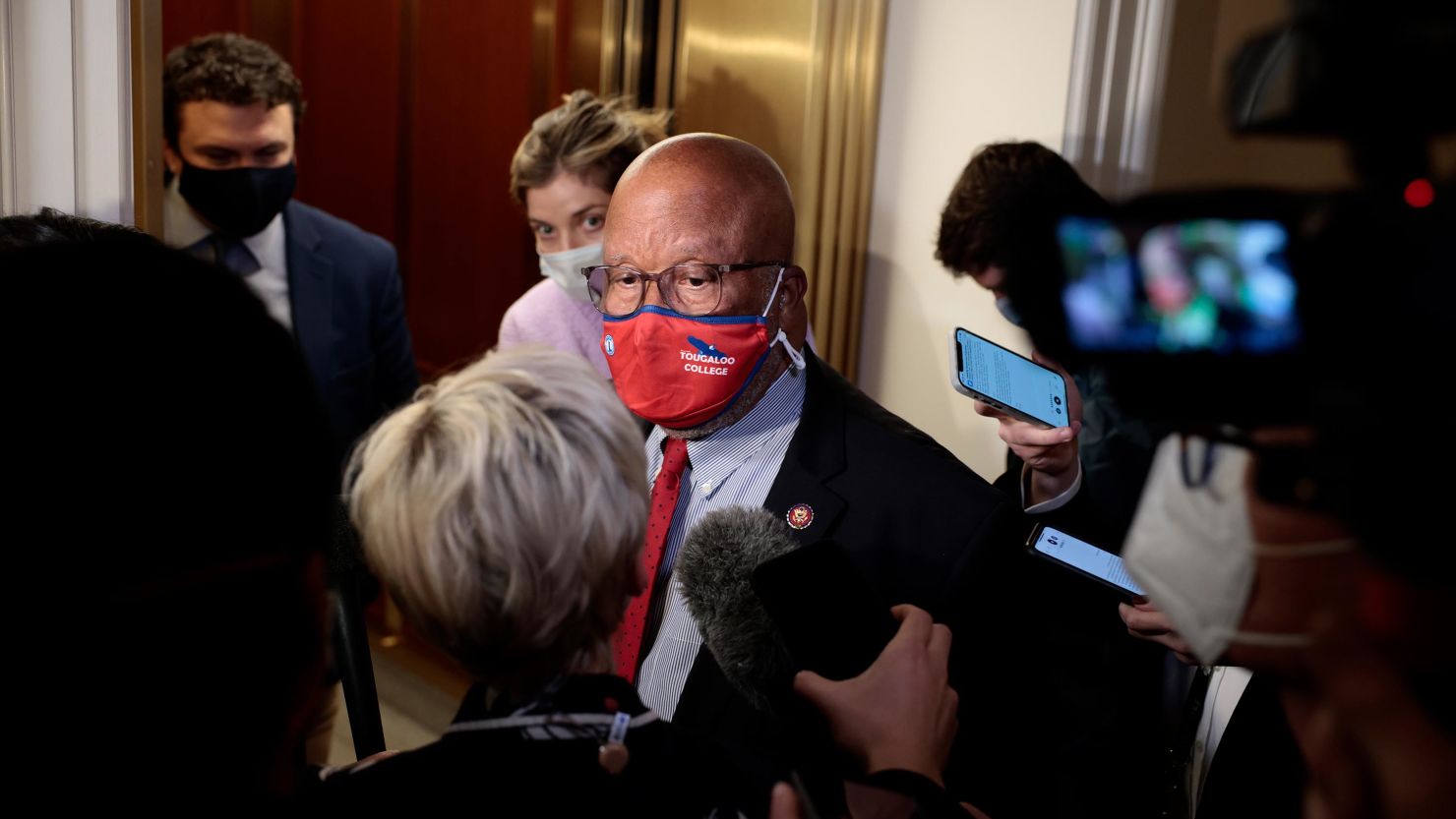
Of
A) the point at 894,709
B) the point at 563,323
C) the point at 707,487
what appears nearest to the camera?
the point at 894,709

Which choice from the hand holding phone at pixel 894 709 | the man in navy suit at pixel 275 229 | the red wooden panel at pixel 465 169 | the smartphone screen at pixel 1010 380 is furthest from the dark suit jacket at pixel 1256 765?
the red wooden panel at pixel 465 169

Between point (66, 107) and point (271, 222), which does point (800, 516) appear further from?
point (271, 222)

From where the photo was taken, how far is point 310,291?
10.7 feet

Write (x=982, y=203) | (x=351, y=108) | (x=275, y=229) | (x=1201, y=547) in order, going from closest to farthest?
(x=1201, y=547) < (x=982, y=203) < (x=275, y=229) < (x=351, y=108)

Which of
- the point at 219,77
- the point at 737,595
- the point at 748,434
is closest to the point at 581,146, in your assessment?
the point at 219,77

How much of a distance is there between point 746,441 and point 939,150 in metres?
1.34

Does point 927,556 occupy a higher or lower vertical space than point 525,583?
lower

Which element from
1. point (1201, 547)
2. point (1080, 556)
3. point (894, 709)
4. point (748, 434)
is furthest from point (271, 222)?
point (1201, 547)

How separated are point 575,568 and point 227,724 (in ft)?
1.18

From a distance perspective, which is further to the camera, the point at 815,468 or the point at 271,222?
the point at 271,222

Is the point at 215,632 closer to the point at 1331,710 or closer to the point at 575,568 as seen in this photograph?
the point at 575,568

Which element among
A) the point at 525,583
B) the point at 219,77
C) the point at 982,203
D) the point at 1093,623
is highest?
the point at 219,77

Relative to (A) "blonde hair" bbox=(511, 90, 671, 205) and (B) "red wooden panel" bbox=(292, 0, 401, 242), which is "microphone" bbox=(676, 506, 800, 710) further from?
(B) "red wooden panel" bbox=(292, 0, 401, 242)

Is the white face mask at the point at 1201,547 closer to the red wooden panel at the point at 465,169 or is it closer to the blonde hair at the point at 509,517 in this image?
the blonde hair at the point at 509,517
